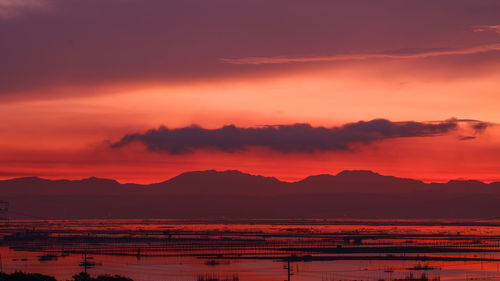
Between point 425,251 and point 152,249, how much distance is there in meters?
36.5

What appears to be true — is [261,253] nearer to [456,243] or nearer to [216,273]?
[216,273]

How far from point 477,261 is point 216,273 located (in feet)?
102

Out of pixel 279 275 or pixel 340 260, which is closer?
pixel 279 275

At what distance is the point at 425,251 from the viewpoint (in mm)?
104438

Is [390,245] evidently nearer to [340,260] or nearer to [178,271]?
[340,260]

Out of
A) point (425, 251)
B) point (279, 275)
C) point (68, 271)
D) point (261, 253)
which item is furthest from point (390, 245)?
point (68, 271)

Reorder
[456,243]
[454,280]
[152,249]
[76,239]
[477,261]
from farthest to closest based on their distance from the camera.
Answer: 1. [76,239]
2. [456,243]
3. [152,249]
4. [477,261]
5. [454,280]

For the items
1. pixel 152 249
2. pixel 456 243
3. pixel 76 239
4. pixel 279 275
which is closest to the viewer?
pixel 279 275

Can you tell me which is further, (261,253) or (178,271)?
(261,253)

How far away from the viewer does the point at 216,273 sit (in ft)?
253

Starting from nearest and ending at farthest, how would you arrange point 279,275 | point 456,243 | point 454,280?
1. point 454,280
2. point 279,275
3. point 456,243

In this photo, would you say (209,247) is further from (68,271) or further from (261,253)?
(68,271)

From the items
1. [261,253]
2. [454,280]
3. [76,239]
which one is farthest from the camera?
[76,239]

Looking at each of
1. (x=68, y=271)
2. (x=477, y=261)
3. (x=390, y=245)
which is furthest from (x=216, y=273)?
(x=390, y=245)
